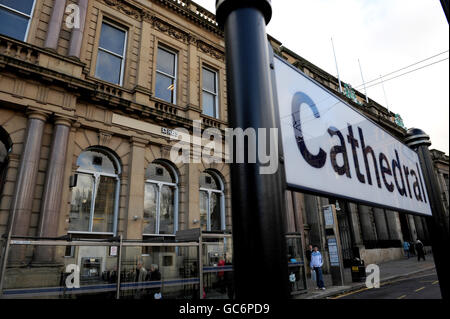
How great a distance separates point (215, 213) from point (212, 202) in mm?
573

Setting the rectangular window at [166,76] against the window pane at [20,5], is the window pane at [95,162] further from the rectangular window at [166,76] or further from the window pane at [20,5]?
Result: the window pane at [20,5]

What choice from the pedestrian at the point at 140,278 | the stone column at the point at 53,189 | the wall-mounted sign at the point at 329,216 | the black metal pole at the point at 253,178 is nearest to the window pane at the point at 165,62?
the stone column at the point at 53,189

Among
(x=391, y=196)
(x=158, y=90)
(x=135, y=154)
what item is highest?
(x=158, y=90)

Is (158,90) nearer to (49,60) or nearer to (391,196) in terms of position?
(49,60)

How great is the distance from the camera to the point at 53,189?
9.29 m

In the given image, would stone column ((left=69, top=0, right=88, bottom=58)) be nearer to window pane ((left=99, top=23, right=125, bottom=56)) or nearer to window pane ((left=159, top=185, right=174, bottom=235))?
window pane ((left=99, top=23, right=125, bottom=56))

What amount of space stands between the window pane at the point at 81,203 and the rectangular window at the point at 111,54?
458cm

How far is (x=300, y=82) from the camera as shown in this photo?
124 cm

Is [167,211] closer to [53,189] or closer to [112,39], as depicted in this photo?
[53,189]

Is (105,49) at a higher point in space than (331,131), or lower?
higher

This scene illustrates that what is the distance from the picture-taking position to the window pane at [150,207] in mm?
11852

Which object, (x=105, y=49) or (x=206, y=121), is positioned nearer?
(x=105, y=49)
